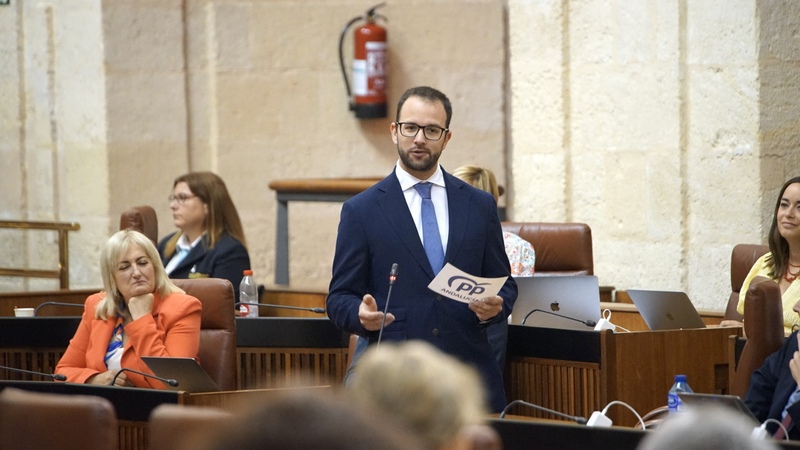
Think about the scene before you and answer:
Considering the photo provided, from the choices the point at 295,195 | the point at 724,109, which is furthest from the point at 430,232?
the point at 295,195

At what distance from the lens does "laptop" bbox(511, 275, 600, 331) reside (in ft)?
14.8

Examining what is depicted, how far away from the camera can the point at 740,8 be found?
236 inches

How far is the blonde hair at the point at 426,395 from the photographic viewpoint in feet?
4.66

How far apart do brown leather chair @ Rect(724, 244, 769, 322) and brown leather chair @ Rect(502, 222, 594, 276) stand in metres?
0.70

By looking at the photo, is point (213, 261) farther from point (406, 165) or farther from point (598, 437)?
point (598, 437)

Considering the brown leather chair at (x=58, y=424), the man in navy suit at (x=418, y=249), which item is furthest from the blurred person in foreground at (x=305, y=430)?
the man in navy suit at (x=418, y=249)

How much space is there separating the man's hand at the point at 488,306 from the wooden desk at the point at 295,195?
354cm

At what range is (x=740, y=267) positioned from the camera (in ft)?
16.6

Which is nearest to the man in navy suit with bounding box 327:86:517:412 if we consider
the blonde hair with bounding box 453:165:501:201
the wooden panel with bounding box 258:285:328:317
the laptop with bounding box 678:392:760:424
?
the laptop with bounding box 678:392:760:424

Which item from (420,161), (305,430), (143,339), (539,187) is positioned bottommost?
(143,339)

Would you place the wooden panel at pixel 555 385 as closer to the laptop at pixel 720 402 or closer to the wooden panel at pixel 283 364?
the wooden panel at pixel 283 364

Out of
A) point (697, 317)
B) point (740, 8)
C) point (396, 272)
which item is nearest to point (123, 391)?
point (396, 272)

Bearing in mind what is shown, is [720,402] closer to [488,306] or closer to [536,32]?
[488,306]

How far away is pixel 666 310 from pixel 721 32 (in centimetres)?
207
